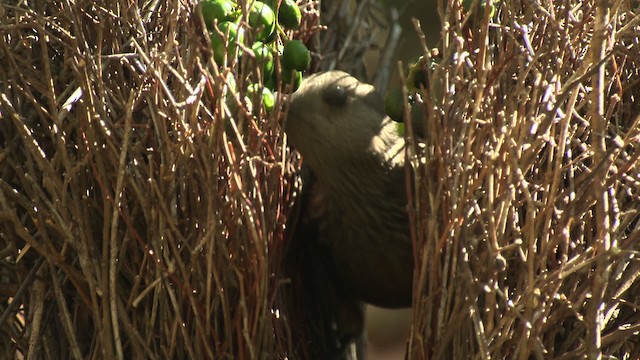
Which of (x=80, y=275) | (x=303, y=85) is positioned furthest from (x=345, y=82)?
(x=80, y=275)

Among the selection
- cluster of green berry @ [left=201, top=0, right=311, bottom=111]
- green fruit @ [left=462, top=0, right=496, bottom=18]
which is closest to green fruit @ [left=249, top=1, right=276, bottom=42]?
cluster of green berry @ [left=201, top=0, right=311, bottom=111]

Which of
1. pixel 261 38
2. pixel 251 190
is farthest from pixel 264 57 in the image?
pixel 251 190

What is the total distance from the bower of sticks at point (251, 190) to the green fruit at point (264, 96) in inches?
1.0

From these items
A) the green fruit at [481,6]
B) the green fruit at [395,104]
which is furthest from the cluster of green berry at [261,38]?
the green fruit at [481,6]

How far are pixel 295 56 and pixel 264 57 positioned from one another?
0.10 m

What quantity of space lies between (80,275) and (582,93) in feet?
2.41

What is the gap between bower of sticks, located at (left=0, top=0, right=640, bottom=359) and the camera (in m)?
1.23

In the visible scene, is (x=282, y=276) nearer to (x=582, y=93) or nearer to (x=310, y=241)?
(x=310, y=241)

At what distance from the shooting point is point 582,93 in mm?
1372

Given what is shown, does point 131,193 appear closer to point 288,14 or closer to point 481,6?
point 288,14

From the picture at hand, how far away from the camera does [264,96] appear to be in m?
1.36

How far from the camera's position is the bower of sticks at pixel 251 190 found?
1227mm

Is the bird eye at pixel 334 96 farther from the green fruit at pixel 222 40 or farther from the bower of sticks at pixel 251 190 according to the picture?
the green fruit at pixel 222 40

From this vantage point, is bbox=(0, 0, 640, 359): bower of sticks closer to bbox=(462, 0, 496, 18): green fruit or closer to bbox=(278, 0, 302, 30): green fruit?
bbox=(462, 0, 496, 18): green fruit
